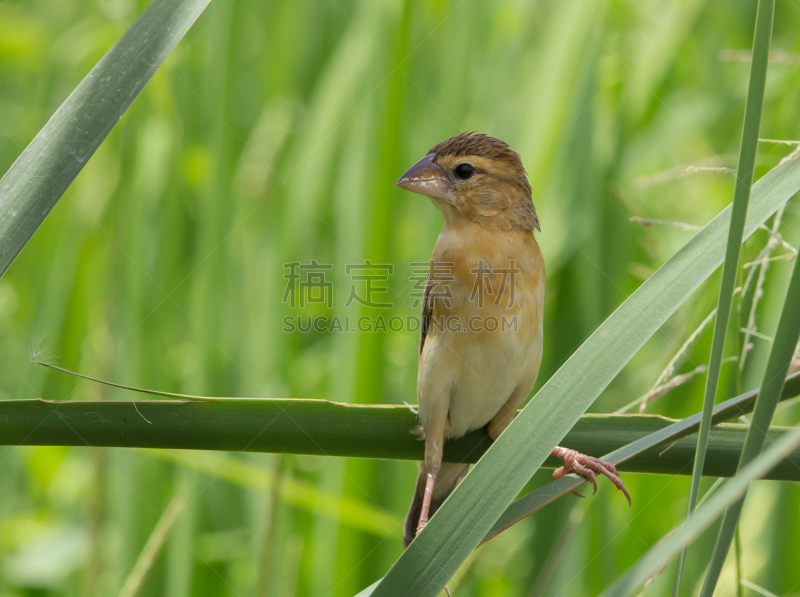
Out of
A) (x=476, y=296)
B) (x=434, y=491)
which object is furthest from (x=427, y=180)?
(x=434, y=491)

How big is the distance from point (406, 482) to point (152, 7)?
7.26ft

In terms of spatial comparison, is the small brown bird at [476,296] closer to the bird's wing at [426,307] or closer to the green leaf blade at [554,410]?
the bird's wing at [426,307]

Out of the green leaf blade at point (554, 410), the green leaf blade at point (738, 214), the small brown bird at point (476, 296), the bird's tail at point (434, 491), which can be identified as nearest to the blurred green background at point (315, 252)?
the bird's tail at point (434, 491)

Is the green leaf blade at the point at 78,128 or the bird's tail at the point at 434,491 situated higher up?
the green leaf blade at the point at 78,128

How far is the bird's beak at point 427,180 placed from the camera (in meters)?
2.47

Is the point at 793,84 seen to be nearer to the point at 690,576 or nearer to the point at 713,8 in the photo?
the point at 713,8

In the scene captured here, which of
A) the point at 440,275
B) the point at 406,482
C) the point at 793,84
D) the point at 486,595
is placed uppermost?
the point at 793,84

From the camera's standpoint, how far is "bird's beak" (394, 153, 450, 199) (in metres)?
2.47

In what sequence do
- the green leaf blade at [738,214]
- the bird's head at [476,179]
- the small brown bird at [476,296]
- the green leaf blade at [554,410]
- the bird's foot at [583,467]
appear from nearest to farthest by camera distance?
the green leaf blade at [738,214] → the green leaf blade at [554,410] → the bird's foot at [583,467] → the small brown bird at [476,296] → the bird's head at [476,179]

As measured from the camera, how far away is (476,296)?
2441 millimetres

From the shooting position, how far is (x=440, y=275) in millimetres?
2533

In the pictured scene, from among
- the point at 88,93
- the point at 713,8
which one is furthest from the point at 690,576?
the point at 713,8

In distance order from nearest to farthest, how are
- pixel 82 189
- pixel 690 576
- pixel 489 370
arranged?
pixel 489 370
pixel 690 576
pixel 82 189

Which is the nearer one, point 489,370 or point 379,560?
point 489,370
